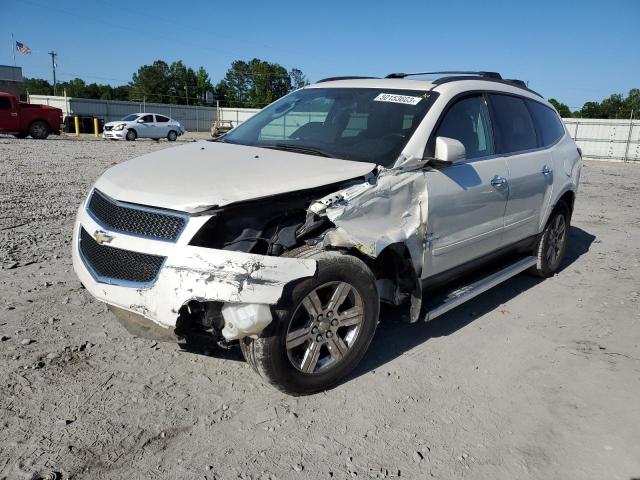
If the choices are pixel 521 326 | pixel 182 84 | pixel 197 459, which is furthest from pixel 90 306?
pixel 182 84

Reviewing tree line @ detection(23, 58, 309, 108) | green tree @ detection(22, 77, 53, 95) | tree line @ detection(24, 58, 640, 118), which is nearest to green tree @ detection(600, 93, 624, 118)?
tree line @ detection(24, 58, 640, 118)

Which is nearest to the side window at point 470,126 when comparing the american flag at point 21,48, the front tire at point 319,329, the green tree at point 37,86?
the front tire at point 319,329

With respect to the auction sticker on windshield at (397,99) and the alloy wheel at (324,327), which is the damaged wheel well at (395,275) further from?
the auction sticker on windshield at (397,99)

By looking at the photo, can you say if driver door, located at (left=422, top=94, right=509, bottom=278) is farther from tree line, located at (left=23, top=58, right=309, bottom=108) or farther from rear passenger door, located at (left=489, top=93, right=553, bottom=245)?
tree line, located at (left=23, top=58, right=309, bottom=108)

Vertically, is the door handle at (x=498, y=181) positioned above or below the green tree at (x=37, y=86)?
below

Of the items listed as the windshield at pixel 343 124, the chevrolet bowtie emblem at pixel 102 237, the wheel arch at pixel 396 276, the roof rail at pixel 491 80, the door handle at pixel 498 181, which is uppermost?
the roof rail at pixel 491 80

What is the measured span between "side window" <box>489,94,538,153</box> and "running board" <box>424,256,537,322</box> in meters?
1.07

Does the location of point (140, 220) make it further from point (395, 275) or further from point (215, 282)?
point (395, 275)

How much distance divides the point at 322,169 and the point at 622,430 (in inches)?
90.5

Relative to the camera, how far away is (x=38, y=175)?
35.3 ft

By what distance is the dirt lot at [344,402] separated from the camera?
8.38 ft

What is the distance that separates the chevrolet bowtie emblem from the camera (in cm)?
293

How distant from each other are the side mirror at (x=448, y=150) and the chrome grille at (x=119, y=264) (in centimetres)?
193

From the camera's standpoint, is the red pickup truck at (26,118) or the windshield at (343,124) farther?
the red pickup truck at (26,118)
